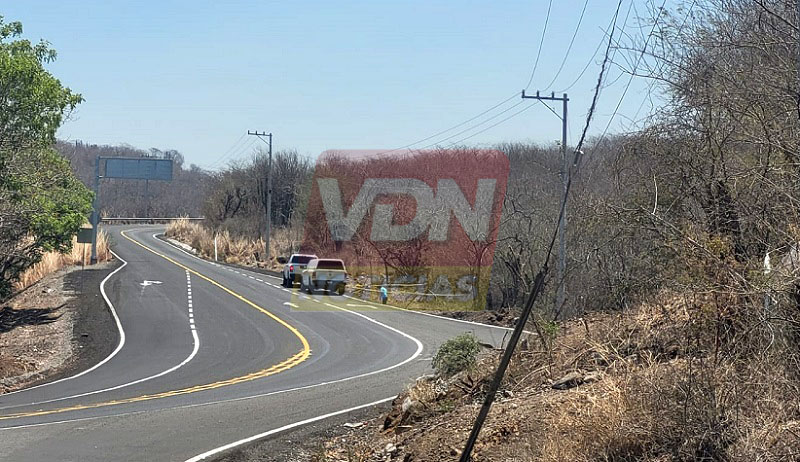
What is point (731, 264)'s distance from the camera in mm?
7836

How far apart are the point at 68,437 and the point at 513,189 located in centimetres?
2948

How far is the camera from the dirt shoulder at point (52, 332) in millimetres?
25375

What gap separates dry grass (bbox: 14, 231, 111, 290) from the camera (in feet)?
144

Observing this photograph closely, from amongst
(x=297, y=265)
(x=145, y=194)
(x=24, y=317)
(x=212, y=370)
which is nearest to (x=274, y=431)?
(x=212, y=370)

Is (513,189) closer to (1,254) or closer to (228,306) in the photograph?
(228,306)

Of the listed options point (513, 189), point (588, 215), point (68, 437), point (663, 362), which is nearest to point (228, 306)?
point (513, 189)

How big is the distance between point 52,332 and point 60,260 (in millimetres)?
21494

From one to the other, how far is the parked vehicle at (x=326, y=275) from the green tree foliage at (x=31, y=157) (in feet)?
41.1

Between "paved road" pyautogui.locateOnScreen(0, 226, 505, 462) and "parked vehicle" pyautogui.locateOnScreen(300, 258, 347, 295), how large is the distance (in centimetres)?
69

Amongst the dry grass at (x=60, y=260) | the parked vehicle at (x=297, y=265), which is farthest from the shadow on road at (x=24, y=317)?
the parked vehicle at (x=297, y=265)

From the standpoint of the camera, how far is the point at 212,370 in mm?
23750

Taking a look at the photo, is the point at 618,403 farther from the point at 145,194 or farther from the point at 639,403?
the point at 145,194

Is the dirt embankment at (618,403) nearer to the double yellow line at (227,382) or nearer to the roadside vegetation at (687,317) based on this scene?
the roadside vegetation at (687,317)

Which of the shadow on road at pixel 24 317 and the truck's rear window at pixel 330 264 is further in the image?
the truck's rear window at pixel 330 264
